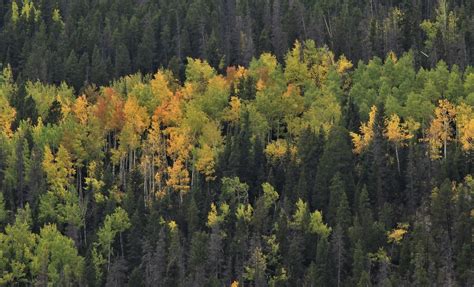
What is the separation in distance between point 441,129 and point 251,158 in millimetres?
21039

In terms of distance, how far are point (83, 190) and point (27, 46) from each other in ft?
160

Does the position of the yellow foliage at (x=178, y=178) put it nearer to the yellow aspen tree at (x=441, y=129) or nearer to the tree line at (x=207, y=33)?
the yellow aspen tree at (x=441, y=129)

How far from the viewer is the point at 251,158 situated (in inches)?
4717

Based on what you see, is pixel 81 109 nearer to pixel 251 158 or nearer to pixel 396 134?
pixel 251 158

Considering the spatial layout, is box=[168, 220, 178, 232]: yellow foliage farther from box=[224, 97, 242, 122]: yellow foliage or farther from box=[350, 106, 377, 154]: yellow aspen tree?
box=[224, 97, 242, 122]: yellow foliage

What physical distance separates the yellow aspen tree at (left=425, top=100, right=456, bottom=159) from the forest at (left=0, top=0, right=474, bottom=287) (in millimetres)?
239

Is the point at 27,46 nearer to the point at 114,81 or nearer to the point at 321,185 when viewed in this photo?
the point at 114,81

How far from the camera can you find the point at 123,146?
12606 centimetres

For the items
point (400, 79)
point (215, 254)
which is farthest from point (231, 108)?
point (215, 254)

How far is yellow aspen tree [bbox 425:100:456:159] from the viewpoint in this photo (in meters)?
113

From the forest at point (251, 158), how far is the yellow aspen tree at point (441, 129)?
0.78ft

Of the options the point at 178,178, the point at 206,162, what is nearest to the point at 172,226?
the point at 178,178

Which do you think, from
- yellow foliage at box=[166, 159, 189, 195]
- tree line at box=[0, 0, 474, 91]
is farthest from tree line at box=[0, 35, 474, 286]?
tree line at box=[0, 0, 474, 91]

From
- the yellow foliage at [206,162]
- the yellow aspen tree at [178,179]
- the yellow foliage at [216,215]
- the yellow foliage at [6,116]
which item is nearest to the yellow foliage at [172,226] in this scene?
the yellow foliage at [216,215]
